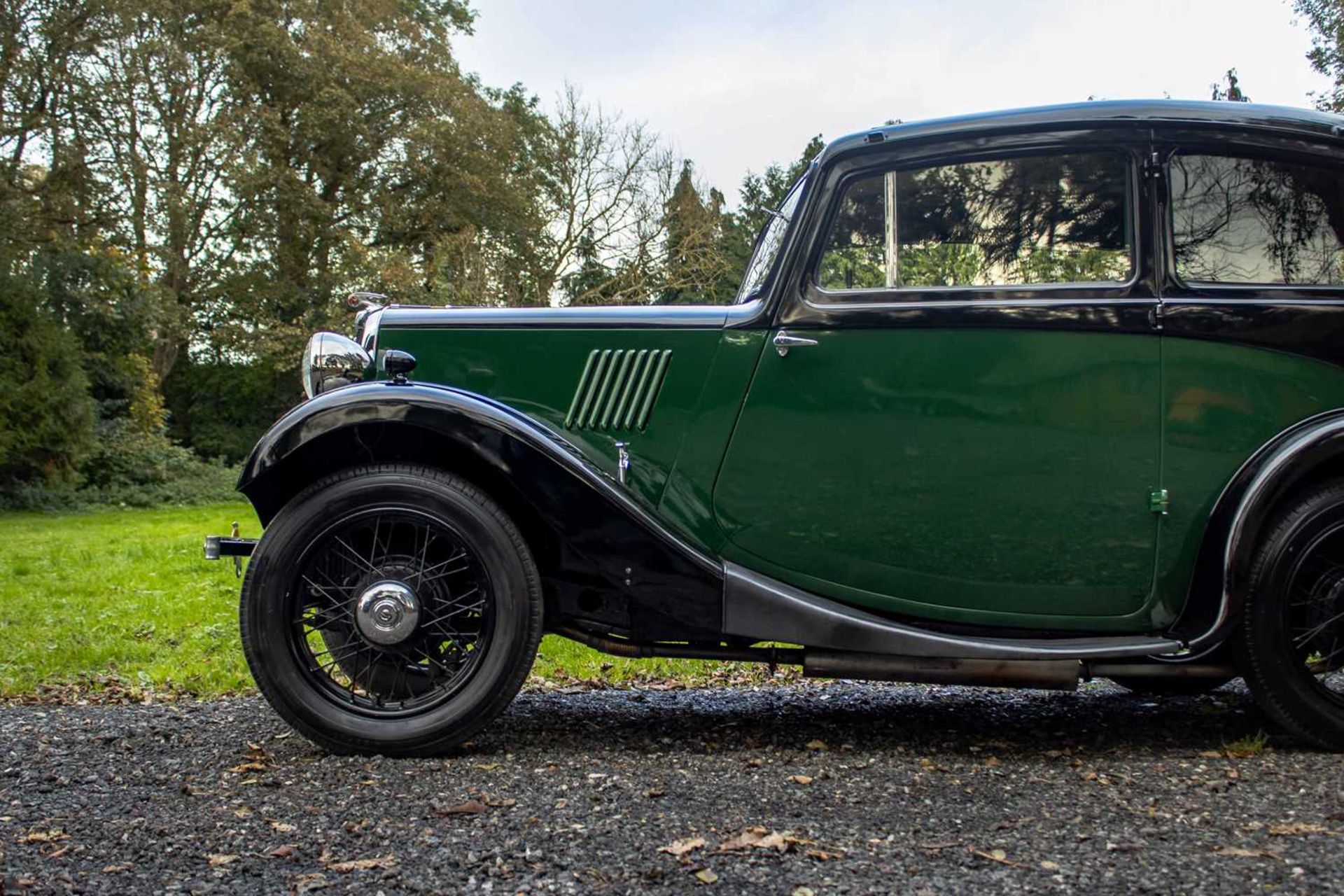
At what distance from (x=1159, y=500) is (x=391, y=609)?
2414 millimetres

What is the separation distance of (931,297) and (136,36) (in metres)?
22.2

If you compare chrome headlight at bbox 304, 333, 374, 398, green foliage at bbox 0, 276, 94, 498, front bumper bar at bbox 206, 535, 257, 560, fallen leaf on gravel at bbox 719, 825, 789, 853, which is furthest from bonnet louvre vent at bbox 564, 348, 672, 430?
green foliage at bbox 0, 276, 94, 498

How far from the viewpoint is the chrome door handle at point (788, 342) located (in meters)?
3.51

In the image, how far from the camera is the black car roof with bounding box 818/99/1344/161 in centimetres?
353

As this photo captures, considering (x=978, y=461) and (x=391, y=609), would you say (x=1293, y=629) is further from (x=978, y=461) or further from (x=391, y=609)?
(x=391, y=609)

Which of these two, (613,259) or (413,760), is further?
(613,259)

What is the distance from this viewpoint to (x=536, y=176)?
76.3 ft

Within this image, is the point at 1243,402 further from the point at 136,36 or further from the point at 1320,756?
the point at 136,36

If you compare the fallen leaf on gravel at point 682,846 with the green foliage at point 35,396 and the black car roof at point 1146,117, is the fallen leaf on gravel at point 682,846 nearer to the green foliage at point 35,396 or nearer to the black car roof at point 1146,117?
the black car roof at point 1146,117

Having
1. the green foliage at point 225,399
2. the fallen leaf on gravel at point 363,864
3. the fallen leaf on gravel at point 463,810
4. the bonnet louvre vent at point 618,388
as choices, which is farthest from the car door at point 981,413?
the green foliage at point 225,399

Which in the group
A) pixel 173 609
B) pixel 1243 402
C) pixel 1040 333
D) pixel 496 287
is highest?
pixel 496 287

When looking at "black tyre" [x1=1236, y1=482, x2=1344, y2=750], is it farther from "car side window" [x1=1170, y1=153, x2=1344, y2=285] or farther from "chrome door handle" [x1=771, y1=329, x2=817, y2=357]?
"chrome door handle" [x1=771, y1=329, x2=817, y2=357]

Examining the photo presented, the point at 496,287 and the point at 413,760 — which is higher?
the point at 496,287

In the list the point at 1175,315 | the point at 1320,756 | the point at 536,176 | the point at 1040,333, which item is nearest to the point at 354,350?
the point at 1040,333
